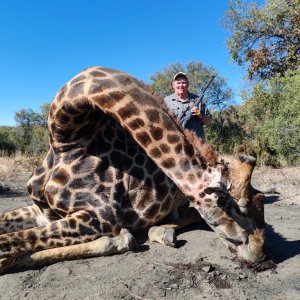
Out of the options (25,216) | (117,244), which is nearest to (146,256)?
(117,244)

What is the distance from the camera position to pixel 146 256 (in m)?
3.07

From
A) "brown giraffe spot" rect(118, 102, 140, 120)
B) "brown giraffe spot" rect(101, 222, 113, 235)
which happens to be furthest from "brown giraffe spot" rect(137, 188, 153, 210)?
"brown giraffe spot" rect(118, 102, 140, 120)

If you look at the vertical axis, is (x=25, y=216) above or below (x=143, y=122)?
below

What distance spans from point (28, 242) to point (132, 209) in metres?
0.95

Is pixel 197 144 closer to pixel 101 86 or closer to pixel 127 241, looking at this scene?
pixel 101 86

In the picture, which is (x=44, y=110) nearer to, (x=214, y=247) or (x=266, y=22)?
(x=266, y=22)

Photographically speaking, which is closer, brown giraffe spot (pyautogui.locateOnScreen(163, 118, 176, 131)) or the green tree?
brown giraffe spot (pyautogui.locateOnScreen(163, 118, 176, 131))

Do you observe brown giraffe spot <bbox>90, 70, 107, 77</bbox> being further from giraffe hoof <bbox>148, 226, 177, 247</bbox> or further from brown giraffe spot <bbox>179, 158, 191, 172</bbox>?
giraffe hoof <bbox>148, 226, 177, 247</bbox>

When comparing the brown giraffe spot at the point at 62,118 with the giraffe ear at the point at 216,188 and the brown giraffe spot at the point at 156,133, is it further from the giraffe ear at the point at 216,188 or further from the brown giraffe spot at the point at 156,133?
the giraffe ear at the point at 216,188

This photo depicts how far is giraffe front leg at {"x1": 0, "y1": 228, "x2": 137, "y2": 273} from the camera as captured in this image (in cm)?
275

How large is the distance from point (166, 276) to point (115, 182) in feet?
3.23

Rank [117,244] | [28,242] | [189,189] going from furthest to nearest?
[117,244]
[28,242]
[189,189]

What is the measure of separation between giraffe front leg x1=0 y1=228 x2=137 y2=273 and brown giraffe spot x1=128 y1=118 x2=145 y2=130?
1037 millimetres

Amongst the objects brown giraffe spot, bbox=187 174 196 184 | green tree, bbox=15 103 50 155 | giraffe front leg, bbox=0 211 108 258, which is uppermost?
green tree, bbox=15 103 50 155
